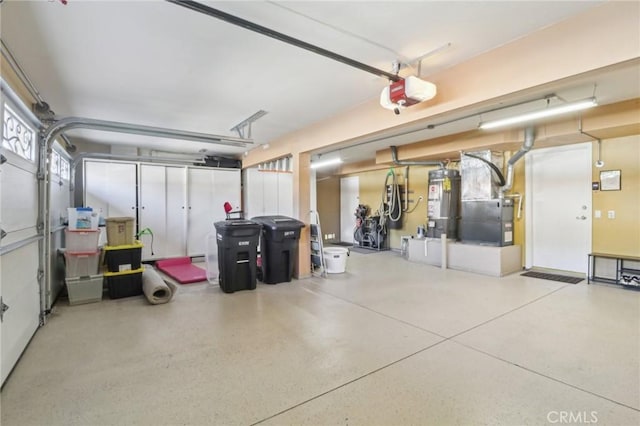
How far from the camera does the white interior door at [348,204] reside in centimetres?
958

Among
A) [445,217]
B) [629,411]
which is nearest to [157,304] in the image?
[629,411]

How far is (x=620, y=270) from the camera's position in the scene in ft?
15.1

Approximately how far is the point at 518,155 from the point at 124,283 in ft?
21.5

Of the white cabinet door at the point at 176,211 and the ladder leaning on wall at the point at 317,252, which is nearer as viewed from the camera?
the ladder leaning on wall at the point at 317,252

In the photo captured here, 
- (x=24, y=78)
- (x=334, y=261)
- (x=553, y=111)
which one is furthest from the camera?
(x=334, y=261)

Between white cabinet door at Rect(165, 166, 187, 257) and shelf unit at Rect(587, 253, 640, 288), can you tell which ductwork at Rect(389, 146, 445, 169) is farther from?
white cabinet door at Rect(165, 166, 187, 257)

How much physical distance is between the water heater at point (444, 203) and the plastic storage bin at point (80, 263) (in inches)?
241

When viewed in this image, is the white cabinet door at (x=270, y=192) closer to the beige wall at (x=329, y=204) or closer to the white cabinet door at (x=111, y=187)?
the beige wall at (x=329, y=204)

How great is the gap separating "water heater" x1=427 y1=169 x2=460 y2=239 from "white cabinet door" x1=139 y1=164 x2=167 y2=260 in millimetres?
5917

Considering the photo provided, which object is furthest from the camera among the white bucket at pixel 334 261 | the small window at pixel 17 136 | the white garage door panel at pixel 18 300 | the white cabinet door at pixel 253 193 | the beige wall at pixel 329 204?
the beige wall at pixel 329 204

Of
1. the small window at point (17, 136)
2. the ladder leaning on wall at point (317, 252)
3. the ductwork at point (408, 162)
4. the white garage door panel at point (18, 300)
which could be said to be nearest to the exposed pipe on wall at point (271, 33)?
the small window at point (17, 136)

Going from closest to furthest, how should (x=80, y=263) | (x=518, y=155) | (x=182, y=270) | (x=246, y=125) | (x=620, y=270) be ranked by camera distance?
(x=80, y=263)
(x=620, y=270)
(x=246, y=125)
(x=518, y=155)
(x=182, y=270)
